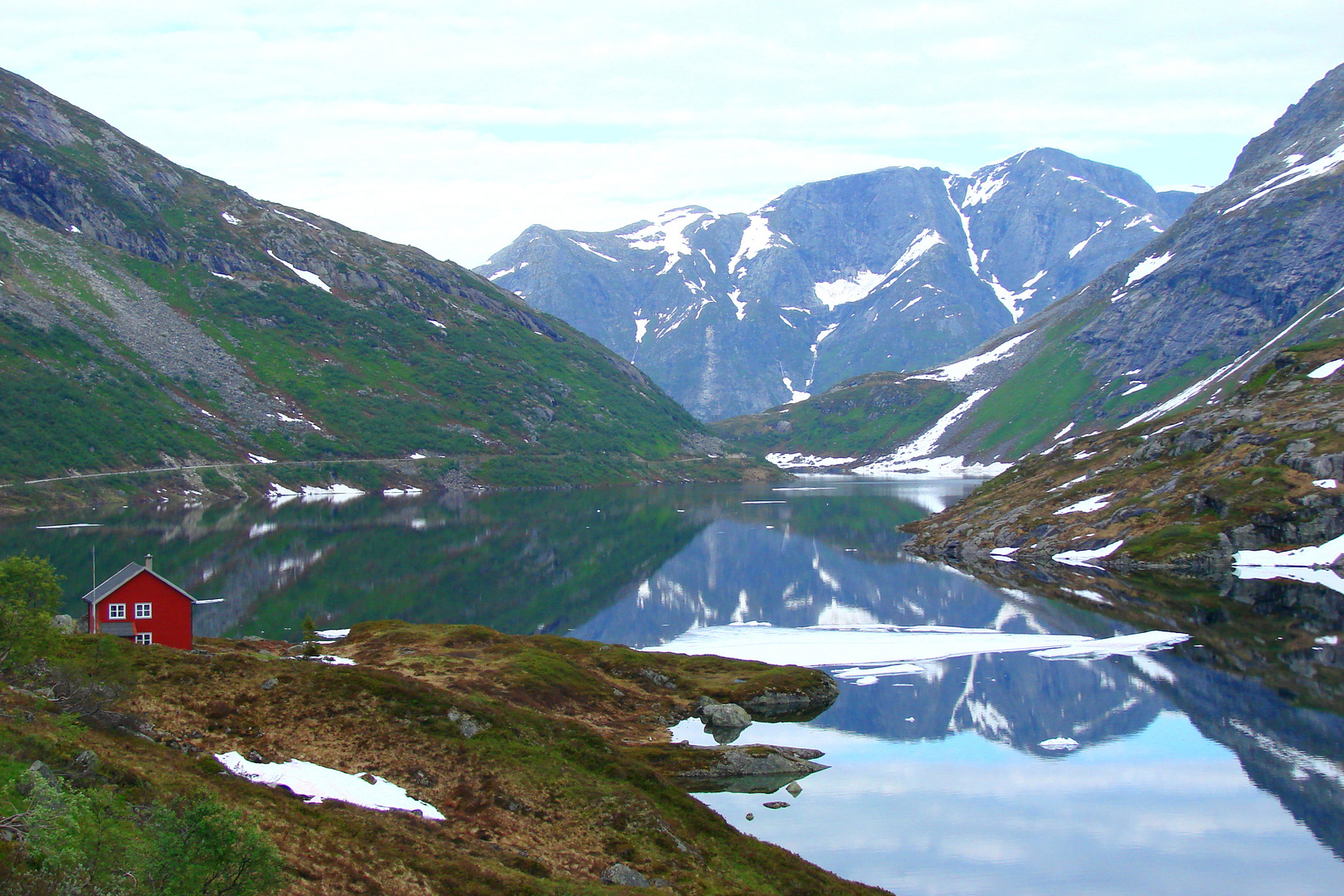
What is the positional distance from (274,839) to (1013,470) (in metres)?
165

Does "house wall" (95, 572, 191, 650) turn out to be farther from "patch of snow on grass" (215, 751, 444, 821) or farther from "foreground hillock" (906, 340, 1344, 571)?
"foreground hillock" (906, 340, 1344, 571)

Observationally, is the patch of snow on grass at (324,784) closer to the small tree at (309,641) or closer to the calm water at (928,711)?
the calm water at (928,711)

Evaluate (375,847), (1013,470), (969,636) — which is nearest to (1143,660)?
(969,636)

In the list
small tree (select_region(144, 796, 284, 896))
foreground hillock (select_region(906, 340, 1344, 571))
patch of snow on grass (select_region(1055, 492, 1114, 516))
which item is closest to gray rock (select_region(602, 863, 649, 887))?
small tree (select_region(144, 796, 284, 896))

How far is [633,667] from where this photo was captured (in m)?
70.4

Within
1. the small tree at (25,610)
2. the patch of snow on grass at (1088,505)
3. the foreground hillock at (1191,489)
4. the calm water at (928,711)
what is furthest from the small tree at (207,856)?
the patch of snow on grass at (1088,505)

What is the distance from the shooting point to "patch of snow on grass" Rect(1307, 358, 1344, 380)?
14362 centimetres

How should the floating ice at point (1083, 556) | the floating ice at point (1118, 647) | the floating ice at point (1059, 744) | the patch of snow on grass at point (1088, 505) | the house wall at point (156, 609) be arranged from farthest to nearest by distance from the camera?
the patch of snow on grass at point (1088, 505) < the floating ice at point (1083, 556) < the floating ice at point (1118, 647) < the floating ice at point (1059, 744) < the house wall at point (156, 609)

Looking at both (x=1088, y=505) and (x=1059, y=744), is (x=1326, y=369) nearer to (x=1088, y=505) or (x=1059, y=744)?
(x=1088, y=505)

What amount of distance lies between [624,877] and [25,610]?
928 inches

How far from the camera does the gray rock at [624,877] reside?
1281 inches

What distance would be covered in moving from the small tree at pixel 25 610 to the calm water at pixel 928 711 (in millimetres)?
28687

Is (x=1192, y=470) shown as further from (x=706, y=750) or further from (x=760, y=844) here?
(x=760, y=844)

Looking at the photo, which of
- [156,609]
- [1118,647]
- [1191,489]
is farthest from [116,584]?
[1191,489]
